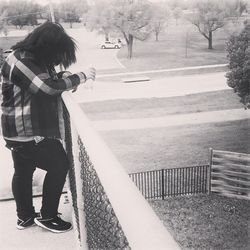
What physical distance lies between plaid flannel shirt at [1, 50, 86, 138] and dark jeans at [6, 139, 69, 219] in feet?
0.13

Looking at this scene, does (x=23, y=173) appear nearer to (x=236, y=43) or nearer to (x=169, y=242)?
(x=169, y=242)

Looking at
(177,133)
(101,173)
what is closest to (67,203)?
(101,173)

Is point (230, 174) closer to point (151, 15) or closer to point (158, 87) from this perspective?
point (151, 15)

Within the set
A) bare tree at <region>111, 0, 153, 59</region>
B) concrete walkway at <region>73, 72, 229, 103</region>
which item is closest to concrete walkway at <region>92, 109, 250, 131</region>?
concrete walkway at <region>73, 72, 229, 103</region>

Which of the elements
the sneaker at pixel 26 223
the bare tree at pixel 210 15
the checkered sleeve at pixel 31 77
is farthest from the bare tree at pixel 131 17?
the checkered sleeve at pixel 31 77

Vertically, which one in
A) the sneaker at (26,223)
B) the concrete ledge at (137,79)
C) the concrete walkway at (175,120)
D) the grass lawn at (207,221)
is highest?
the sneaker at (26,223)

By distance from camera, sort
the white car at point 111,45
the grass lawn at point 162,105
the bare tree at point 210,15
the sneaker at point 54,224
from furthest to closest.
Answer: the grass lawn at point 162,105
the white car at point 111,45
the bare tree at point 210,15
the sneaker at point 54,224

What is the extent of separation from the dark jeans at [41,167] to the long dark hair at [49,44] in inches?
9.5

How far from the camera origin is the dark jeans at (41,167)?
125cm

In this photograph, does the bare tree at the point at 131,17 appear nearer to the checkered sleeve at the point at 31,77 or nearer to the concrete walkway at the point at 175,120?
the concrete walkway at the point at 175,120

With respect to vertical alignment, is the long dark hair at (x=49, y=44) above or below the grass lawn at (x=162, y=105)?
above

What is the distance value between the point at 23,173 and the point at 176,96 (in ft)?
38.0

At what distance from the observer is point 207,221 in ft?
20.9

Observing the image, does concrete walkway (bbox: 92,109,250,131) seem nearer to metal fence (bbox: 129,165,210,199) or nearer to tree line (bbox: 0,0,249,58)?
tree line (bbox: 0,0,249,58)
